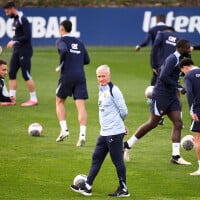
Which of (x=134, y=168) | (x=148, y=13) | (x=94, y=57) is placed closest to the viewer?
(x=134, y=168)

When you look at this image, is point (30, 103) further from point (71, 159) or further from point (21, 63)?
point (71, 159)

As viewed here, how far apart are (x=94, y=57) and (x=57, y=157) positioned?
17.2 metres

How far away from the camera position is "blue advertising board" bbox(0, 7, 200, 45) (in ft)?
121

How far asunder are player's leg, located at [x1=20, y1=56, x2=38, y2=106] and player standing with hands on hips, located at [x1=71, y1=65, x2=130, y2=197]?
32.0ft

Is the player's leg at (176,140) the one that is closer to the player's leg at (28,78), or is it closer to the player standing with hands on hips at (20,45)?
the player standing with hands on hips at (20,45)

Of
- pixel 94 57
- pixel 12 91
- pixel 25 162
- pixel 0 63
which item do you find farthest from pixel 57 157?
pixel 94 57

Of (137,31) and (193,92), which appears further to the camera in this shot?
(137,31)

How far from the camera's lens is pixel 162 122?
21797 millimetres

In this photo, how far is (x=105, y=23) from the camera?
37344 millimetres

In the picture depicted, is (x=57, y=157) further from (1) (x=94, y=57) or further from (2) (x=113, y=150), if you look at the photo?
(1) (x=94, y=57)

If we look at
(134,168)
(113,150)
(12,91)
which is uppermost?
(113,150)

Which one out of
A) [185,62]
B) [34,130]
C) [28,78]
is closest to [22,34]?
[28,78]

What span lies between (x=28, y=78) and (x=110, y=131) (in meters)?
10.2

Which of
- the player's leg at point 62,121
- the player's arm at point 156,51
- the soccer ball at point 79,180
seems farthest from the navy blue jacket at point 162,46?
the soccer ball at point 79,180
